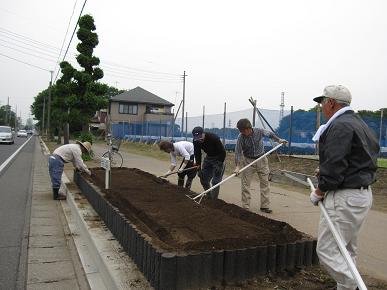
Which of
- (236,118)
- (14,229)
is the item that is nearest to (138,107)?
(236,118)

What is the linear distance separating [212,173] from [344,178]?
15.1 feet

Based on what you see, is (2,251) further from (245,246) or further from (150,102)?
(150,102)

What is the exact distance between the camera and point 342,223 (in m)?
2.99

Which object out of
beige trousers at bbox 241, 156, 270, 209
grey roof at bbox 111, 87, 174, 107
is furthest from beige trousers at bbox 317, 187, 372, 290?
grey roof at bbox 111, 87, 174, 107

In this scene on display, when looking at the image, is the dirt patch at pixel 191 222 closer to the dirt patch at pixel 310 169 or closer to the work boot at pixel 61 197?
the work boot at pixel 61 197

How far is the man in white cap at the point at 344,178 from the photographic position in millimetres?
2914

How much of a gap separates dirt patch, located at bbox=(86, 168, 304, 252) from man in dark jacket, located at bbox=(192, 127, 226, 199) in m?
0.52

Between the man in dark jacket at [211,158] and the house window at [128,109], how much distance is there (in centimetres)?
5261

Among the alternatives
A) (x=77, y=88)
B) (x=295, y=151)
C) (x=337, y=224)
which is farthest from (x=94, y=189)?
(x=77, y=88)

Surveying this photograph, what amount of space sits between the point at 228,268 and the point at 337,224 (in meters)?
1.05

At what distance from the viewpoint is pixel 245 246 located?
380 cm

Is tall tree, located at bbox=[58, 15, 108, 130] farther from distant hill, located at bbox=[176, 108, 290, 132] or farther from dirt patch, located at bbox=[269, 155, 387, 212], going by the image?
dirt patch, located at bbox=[269, 155, 387, 212]

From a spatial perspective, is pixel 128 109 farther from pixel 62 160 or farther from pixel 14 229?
pixel 14 229

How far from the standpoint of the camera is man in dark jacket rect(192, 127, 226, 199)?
728 centimetres
